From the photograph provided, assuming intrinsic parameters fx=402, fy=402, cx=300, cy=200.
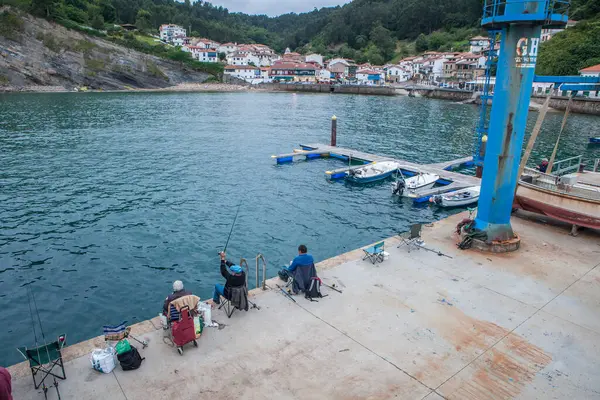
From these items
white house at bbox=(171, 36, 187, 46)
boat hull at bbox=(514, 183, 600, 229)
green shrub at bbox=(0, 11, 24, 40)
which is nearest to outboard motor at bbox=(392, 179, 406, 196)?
boat hull at bbox=(514, 183, 600, 229)

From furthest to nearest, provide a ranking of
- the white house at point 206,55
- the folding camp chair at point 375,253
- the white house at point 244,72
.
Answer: the white house at point 206,55, the white house at point 244,72, the folding camp chair at point 375,253

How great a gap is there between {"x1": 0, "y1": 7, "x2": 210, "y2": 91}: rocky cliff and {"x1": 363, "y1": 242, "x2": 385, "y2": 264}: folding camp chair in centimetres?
10935

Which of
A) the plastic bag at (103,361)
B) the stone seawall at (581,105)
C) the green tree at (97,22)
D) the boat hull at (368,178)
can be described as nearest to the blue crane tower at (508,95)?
the plastic bag at (103,361)

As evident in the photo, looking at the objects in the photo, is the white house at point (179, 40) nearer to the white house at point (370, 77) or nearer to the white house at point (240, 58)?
the white house at point (240, 58)

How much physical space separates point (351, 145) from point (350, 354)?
3576 cm

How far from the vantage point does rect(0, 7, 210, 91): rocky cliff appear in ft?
321

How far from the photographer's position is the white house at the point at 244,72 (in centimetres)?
14875

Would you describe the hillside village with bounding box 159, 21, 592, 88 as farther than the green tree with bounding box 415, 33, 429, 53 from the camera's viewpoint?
No

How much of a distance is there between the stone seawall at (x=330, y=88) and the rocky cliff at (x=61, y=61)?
115 ft

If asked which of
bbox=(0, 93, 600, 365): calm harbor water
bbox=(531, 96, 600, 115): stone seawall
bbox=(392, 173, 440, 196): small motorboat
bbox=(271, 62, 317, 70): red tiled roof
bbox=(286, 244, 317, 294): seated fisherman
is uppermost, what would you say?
bbox=(271, 62, 317, 70): red tiled roof

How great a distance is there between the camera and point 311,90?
136375 millimetres

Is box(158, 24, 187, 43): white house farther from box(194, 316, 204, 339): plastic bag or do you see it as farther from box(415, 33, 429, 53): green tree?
box(194, 316, 204, 339): plastic bag

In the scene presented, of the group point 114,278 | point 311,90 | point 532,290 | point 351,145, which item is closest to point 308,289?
point 532,290

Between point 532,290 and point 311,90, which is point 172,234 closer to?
point 532,290
